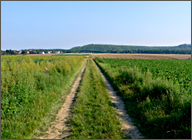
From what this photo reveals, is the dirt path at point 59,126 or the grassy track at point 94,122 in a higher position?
the grassy track at point 94,122

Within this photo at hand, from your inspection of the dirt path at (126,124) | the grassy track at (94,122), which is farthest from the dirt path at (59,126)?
the dirt path at (126,124)

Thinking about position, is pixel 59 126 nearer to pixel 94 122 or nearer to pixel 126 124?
pixel 94 122

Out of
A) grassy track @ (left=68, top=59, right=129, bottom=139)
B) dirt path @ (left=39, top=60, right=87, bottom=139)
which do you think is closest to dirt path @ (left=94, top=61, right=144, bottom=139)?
grassy track @ (left=68, top=59, right=129, bottom=139)

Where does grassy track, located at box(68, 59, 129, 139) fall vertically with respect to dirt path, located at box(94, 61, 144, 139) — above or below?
above

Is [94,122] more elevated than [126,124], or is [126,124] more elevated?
[94,122]

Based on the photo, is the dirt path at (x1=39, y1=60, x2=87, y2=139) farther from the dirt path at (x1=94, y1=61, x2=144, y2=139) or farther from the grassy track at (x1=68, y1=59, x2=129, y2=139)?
the dirt path at (x1=94, y1=61, x2=144, y2=139)

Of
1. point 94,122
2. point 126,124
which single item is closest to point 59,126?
point 94,122

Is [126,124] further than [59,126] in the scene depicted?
Yes

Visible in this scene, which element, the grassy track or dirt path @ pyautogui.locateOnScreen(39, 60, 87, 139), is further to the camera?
dirt path @ pyautogui.locateOnScreen(39, 60, 87, 139)

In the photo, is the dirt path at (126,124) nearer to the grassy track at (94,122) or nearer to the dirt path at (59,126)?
the grassy track at (94,122)

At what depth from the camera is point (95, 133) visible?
4.78 metres

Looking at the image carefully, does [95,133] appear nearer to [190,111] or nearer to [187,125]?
[187,125]

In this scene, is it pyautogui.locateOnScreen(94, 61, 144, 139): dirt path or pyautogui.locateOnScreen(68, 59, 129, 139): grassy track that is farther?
pyautogui.locateOnScreen(94, 61, 144, 139): dirt path

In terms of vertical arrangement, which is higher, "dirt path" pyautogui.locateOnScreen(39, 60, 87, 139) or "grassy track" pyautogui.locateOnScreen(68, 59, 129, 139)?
"grassy track" pyautogui.locateOnScreen(68, 59, 129, 139)
